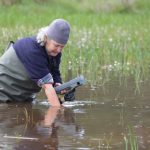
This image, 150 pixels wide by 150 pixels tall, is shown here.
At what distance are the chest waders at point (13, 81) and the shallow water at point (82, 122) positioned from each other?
0.42ft

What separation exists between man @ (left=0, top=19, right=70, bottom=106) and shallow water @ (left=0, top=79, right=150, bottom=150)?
0.51ft

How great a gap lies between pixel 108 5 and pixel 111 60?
1472 cm

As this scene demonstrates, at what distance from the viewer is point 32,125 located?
18.4 ft

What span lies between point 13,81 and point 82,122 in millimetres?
1345

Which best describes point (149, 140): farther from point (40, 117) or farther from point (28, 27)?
point (28, 27)

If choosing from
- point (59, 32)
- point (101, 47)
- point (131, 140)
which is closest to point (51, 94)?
point (59, 32)

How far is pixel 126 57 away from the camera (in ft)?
32.7

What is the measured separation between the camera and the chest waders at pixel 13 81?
22.0 ft

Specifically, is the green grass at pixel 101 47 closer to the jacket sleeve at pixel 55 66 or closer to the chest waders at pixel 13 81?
the jacket sleeve at pixel 55 66

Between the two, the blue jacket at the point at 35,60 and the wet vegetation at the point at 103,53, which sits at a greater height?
the blue jacket at the point at 35,60

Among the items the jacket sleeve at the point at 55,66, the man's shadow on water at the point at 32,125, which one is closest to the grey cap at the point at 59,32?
the jacket sleeve at the point at 55,66

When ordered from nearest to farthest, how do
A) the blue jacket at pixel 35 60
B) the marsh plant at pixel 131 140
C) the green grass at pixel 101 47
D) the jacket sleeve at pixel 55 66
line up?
the marsh plant at pixel 131 140
the blue jacket at pixel 35 60
the jacket sleeve at pixel 55 66
the green grass at pixel 101 47

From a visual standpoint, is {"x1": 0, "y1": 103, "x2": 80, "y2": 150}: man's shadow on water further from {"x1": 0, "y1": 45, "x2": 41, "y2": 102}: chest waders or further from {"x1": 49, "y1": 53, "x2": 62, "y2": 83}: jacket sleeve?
{"x1": 49, "y1": 53, "x2": 62, "y2": 83}: jacket sleeve

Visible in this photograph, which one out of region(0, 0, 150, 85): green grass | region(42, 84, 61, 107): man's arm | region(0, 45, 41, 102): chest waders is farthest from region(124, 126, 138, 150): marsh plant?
region(0, 0, 150, 85): green grass
